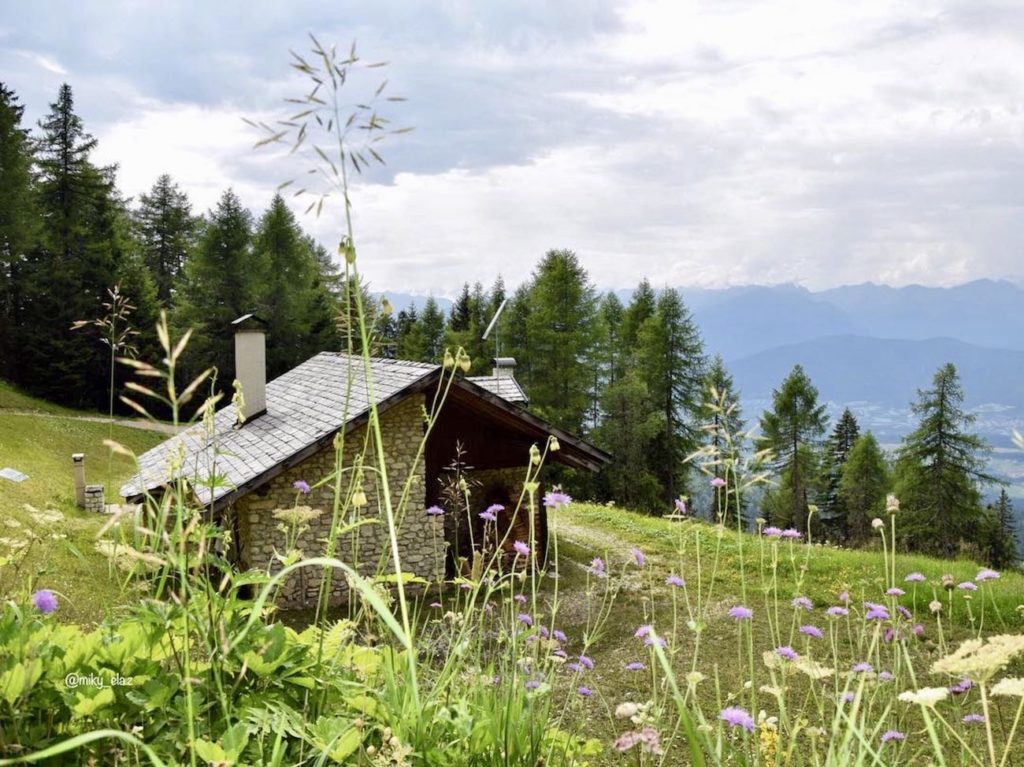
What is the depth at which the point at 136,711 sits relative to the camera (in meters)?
1.76

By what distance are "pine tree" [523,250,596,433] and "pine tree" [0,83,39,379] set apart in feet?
75.6

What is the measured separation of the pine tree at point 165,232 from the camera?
1943 inches

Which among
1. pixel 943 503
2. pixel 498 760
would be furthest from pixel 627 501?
pixel 498 760

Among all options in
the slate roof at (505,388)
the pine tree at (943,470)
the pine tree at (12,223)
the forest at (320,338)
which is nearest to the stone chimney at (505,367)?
the slate roof at (505,388)

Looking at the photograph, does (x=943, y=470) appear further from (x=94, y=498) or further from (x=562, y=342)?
(x=94, y=498)

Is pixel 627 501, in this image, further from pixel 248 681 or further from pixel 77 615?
pixel 248 681

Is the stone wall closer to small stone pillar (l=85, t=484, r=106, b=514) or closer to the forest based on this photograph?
small stone pillar (l=85, t=484, r=106, b=514)

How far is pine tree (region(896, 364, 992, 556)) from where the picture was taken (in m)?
41.6

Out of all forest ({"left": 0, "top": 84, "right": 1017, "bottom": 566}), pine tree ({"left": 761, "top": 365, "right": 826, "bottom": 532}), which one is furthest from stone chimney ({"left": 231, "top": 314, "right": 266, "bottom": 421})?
pine tree ({"left": 761, "top": 365, "right": 826, "bottom": 532})

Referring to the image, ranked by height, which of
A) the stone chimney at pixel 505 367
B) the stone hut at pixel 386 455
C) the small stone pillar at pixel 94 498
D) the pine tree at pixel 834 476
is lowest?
the pine tree at pixel 834 476

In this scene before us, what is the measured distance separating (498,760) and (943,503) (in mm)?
46117

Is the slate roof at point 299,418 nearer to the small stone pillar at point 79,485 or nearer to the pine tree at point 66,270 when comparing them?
the small stone pillar at point 79,485

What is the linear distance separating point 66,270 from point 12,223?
3.43m

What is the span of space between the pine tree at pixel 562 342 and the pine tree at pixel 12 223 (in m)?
23.0
